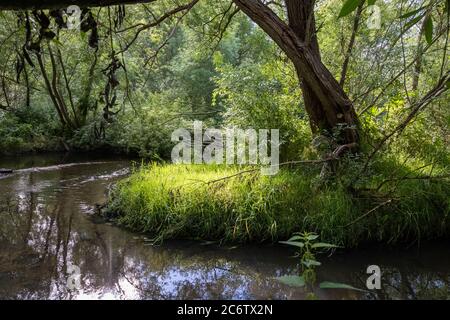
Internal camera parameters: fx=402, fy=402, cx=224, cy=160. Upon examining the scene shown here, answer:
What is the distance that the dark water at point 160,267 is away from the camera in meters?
3.35

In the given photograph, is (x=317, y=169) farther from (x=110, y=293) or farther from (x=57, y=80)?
(x=57, y=80)

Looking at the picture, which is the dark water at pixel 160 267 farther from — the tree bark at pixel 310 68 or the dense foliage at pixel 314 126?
the tree bark at pixel 310 68

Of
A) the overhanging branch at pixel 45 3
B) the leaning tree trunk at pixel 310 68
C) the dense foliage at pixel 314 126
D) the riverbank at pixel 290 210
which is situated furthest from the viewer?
the leaning tree trunk at pixel 310 68

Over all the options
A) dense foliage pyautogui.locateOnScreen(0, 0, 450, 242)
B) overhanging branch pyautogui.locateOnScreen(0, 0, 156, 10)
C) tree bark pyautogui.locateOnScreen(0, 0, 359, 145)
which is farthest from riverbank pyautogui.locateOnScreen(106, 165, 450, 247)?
overhanging branch pyautogui.locateOnScreen(0, 0, 156, 10)

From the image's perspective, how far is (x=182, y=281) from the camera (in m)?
3.62

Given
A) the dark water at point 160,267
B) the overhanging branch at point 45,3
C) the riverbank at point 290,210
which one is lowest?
the dark water at point 160,267

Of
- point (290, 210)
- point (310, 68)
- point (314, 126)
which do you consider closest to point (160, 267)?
point (290, 210)

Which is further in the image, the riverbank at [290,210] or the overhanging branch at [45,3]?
the riverbank at [290,210]

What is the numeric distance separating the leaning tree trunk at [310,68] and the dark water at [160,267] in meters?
1.47

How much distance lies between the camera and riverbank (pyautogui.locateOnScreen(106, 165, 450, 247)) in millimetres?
4309

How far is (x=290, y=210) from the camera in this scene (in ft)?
14.6

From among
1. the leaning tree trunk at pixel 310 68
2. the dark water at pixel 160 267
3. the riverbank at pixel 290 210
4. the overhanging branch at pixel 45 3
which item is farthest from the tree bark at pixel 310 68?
the overhanging branch at pixel 45 3
